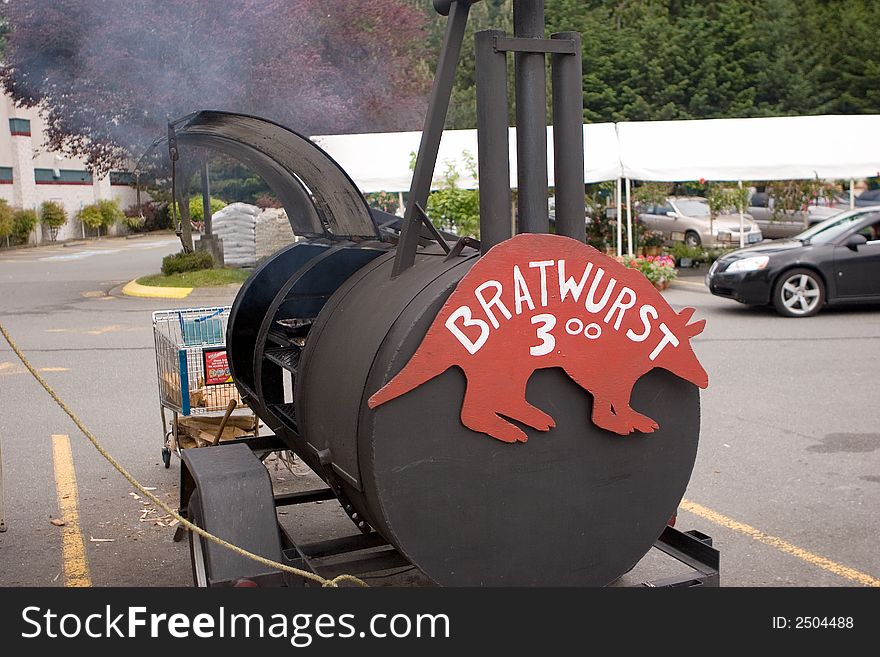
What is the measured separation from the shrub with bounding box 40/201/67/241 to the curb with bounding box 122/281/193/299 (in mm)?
21219

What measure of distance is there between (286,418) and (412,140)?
14194 mm

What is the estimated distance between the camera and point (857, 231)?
44.2 ft

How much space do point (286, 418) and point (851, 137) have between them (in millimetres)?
16123

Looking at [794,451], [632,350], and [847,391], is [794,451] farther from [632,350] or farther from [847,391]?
[632,350]

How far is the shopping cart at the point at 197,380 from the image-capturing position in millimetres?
6117

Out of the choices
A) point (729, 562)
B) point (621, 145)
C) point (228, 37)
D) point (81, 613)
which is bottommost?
point (729, 562)

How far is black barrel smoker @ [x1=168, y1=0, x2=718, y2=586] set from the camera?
331cm

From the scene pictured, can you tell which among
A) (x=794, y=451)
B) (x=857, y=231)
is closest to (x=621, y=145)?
(x=857, y=231)

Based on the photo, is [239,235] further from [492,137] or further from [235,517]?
[492,137]

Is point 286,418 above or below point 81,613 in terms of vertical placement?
above

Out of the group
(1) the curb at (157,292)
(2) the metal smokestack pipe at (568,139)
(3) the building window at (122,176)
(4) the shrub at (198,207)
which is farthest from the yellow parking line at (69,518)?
(4) the shrub at (198,207)

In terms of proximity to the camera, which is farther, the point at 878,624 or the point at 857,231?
the point at 857,231

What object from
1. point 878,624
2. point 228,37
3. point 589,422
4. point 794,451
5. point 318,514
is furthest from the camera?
point 228,37

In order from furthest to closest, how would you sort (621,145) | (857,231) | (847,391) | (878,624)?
(621,145)
(857,231)
(847,391)
(878,624)
